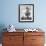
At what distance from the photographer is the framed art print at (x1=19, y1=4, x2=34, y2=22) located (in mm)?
4066

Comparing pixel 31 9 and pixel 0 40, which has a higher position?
pixel 31 9

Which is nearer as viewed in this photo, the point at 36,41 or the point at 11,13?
the point at 36,41

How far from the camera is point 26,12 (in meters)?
4.10

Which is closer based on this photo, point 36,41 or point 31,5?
point 36,41

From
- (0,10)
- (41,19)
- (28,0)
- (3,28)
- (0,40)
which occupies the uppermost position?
(28,0)

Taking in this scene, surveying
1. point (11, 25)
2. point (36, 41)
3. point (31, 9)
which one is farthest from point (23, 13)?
point (36, 41)

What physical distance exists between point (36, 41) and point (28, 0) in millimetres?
1352

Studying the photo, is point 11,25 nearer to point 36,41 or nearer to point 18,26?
point 18,26

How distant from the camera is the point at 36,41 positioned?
367 centimetres

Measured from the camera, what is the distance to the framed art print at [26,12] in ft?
13.3

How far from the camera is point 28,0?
4070 mm

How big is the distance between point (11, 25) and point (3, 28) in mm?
367

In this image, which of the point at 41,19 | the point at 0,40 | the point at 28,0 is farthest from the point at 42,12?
the point at 0,40

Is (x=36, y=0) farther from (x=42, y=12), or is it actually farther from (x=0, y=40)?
(x=0, y=40)
